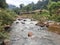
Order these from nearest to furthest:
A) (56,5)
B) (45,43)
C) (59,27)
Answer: (45,43), (59,27), (56,5)

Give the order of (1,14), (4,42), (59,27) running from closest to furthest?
1. (4,42)
2. (59,27)
3. (1,14)

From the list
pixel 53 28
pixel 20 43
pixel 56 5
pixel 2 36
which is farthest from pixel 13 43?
pixel 56 5

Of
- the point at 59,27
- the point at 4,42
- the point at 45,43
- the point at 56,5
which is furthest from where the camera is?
the point at 56,5

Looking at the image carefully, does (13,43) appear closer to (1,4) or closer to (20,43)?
(20,43)

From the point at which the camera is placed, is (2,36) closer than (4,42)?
No

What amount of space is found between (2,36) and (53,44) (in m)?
5.84

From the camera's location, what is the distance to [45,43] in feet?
66.2

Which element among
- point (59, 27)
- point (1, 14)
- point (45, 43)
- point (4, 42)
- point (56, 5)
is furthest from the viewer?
point (56, 5)

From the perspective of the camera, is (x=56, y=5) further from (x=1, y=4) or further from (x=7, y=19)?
(x=7, y=19)

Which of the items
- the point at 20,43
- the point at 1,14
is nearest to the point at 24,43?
the point at 20,43

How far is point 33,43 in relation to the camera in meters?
20.0

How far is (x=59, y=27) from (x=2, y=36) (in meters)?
12.4

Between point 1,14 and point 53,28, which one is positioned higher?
point 1,14

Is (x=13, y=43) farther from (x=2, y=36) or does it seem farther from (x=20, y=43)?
(x=2, y=36)
